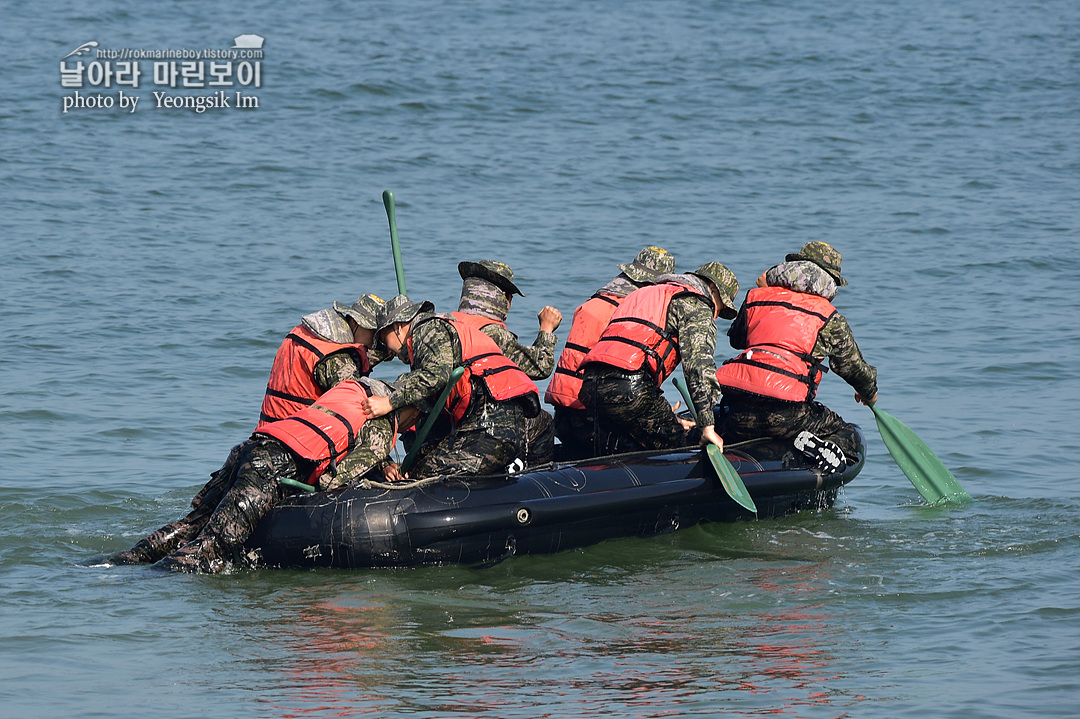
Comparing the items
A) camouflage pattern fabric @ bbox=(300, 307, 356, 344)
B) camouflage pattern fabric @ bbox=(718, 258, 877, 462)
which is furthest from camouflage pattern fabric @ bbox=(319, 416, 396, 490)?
camouflage pattern fabric @ bbox=(718, 258, 877, 462)

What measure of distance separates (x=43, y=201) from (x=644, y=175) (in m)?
8.05

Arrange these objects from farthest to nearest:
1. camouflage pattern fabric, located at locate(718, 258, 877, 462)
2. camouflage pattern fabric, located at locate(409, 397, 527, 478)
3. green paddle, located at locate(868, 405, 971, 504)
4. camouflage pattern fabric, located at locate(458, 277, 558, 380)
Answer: green paddle, located at locate(868, 405, 971, 504), camouflage pattern fabric, located at locate(718, 258, 877, 462), camouflage pattern fabric, located at locate(458, 277, 558, 380), camouflage pattern fabric, located at locate(409, 397, 527, 478)

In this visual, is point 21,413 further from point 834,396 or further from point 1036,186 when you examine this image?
point 1036,186

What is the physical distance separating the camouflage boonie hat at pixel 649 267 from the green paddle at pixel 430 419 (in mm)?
1731

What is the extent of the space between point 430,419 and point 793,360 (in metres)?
2.27

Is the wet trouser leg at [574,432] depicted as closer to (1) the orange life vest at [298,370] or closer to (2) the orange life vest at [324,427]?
(1) the orange life vest at [298,370]

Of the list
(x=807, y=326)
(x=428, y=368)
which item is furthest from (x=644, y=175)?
(x=428, y=368)

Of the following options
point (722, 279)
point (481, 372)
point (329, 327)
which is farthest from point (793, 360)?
point (329, 327)

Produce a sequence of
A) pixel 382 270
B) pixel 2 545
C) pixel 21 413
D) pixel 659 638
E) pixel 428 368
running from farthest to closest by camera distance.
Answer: pixel 382 270 → pixel 21 413 → pixel 2 545 → pixel 428 368 → pixel 659 638

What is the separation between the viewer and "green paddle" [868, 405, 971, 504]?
9.06 m

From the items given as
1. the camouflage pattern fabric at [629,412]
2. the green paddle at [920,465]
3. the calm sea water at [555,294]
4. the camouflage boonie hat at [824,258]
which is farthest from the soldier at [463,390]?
the green paddle at [920,465]

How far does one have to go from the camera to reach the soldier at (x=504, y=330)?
26.7ft

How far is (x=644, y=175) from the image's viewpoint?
64.1 ft

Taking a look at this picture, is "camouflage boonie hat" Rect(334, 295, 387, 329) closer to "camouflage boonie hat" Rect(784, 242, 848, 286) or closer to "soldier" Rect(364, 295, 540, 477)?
"soldier" Rect(364, 295, 540, 477)
